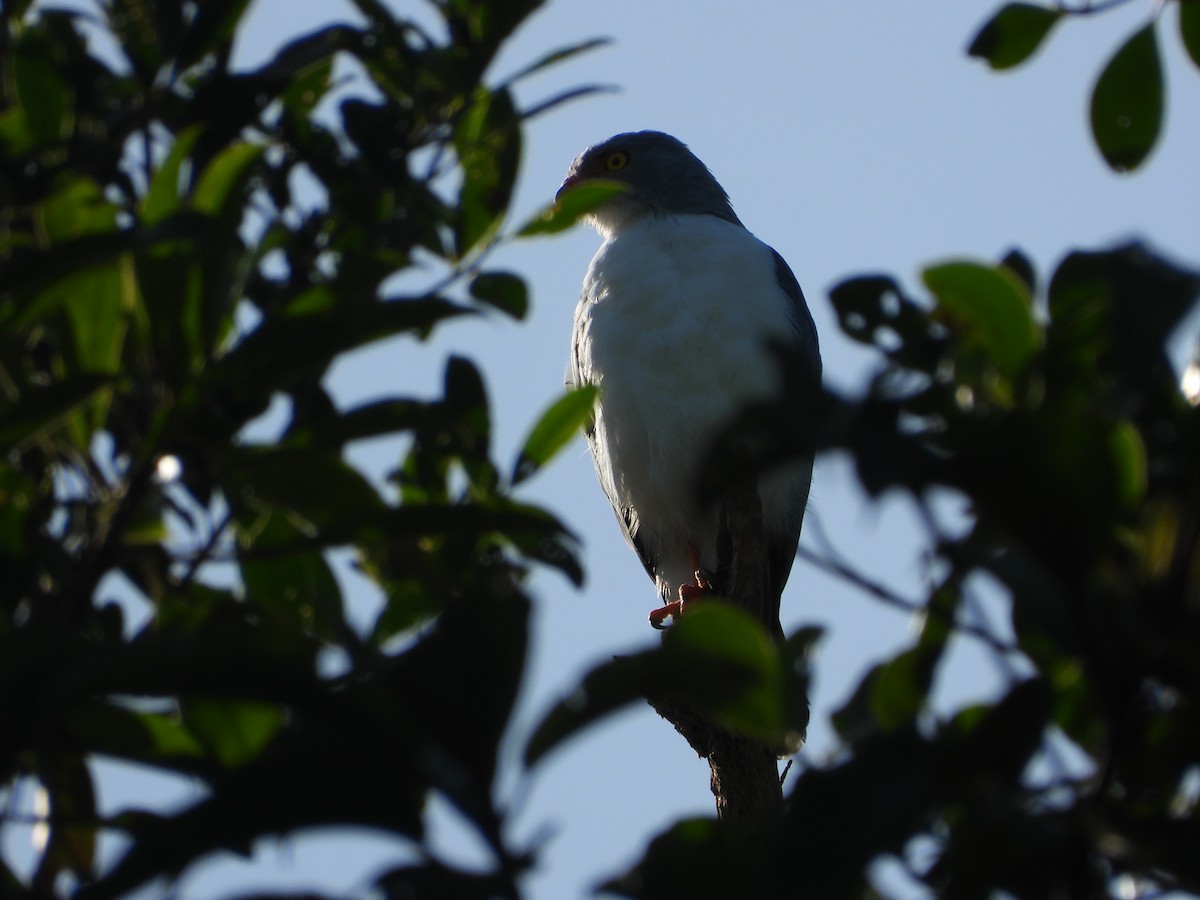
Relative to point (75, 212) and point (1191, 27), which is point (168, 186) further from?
point (1191, 27)

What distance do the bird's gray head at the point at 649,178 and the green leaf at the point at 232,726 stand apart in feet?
16.1

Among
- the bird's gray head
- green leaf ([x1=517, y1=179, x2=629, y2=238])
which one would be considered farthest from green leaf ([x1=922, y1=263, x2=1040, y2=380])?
the bird's gray head

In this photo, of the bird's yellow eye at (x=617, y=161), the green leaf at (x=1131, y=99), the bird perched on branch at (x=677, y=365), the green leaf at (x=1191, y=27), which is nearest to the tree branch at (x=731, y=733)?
the bird perched on branch at (x=677, y=365)

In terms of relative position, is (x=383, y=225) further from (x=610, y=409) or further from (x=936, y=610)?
(x=610, y=409)

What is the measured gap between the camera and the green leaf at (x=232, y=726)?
5.51 feet

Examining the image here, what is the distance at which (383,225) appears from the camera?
1997mm

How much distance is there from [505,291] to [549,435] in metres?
0.24

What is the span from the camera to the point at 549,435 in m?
2.12

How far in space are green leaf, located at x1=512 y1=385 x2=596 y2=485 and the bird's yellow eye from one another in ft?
16.7

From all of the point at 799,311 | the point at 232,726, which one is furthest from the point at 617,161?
the point at 232,726

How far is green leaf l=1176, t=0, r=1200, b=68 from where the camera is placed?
218 cm

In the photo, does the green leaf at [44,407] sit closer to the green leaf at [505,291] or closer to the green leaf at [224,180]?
the green leaf at [224,180]

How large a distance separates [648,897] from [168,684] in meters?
0.48

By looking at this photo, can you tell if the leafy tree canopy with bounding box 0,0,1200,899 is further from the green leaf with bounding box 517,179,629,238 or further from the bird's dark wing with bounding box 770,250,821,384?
the bird's dark wing with bounding box 770,250,821,384
